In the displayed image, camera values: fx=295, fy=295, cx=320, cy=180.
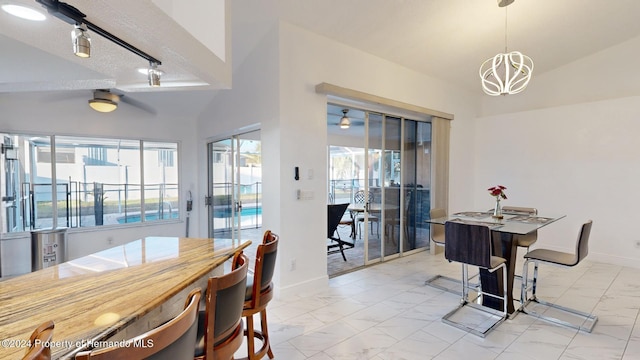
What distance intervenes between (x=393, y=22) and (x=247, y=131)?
2.31 metres

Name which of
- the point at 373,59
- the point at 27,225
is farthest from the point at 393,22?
the point at 27,225

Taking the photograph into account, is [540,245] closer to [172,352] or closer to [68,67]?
[172,352]

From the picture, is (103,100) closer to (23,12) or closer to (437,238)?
(23,12)

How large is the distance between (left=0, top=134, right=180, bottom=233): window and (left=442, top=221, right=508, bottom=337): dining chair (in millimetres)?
4832

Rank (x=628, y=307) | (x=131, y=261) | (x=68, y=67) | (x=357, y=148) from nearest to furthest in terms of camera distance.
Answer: (x=131, y=261), (x=68, y=67), (x=628, y=307), (x=357, y=148)

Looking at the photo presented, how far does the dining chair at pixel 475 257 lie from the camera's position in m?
Result: 2.59

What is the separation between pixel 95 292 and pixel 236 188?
315 cm

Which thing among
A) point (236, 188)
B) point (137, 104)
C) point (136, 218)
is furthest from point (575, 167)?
point (136, 218)

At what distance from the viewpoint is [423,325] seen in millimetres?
2729

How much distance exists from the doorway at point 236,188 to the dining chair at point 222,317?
231cm

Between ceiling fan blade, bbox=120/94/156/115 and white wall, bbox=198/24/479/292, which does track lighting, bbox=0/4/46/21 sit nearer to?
white wall, bbox=198/24/479/292

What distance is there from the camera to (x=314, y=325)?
2717mm

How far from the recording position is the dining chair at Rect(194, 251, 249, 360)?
1269mm

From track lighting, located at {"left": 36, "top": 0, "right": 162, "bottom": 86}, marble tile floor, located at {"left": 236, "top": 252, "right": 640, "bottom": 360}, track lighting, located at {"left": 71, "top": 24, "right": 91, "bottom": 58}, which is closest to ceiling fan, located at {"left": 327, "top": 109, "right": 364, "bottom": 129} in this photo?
marble tile floor, located at {"left": 236, "top": 252, "right": 640, "bottom": 360}
